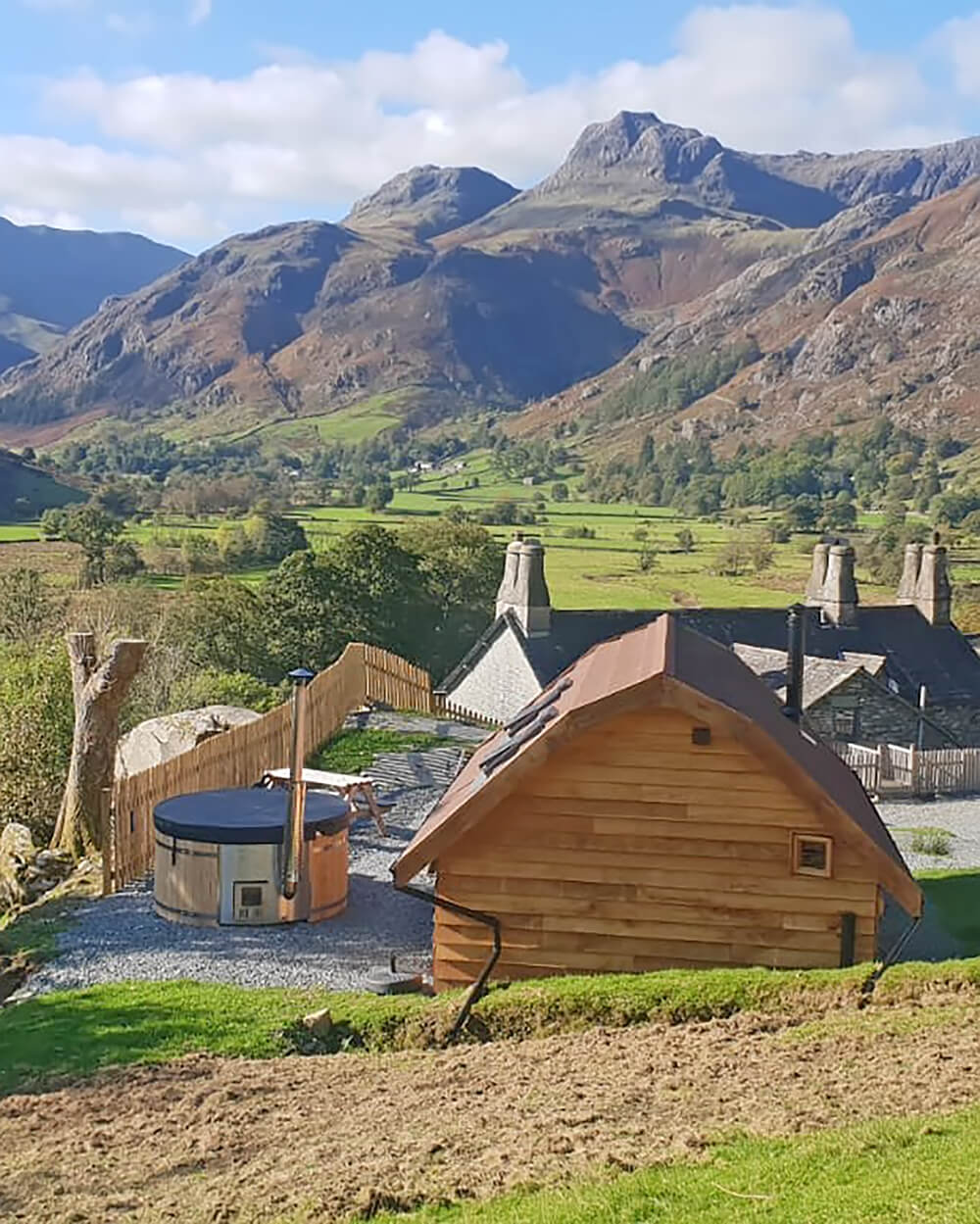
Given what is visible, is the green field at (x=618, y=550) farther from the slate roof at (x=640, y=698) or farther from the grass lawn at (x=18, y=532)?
the slate roof at (x=640, y=698)

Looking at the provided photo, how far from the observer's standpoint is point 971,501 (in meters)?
139

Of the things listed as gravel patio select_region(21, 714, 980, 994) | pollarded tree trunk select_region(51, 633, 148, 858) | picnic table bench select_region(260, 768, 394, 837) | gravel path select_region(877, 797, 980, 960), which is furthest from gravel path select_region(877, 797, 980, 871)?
pollarded tree trunk select_region(51, 633, 148, 858)

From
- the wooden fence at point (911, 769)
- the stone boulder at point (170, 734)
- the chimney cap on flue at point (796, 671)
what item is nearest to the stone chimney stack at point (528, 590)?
the wooden fence at point (911, 769)

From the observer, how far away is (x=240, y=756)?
81.4 ft

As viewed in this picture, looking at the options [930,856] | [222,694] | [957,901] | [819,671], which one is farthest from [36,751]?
[819,671]

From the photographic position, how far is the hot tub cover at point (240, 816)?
18.3 metres

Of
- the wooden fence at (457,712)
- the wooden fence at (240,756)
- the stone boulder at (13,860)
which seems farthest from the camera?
the wooden fence at (457,712)

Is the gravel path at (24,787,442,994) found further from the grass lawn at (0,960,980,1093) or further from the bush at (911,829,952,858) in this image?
the bush at (911,829,952,858)

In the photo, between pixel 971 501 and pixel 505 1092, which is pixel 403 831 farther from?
pixel 971 501

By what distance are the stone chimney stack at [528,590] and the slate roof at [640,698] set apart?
19070 millimetres

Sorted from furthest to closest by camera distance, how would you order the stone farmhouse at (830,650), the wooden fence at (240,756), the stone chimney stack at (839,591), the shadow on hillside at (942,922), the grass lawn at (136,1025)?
the stone chimney stack at (839,591) < the stone farmhouse at (830,650) < the wooden fence at (240,756) < the shadow on hillside at (942,922) < the grass lawn at (136,1025)

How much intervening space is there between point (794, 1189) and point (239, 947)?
10839 mm

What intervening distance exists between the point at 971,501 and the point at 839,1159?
139412 millimetres

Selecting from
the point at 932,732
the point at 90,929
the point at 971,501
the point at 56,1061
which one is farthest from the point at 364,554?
the point at 971,501
